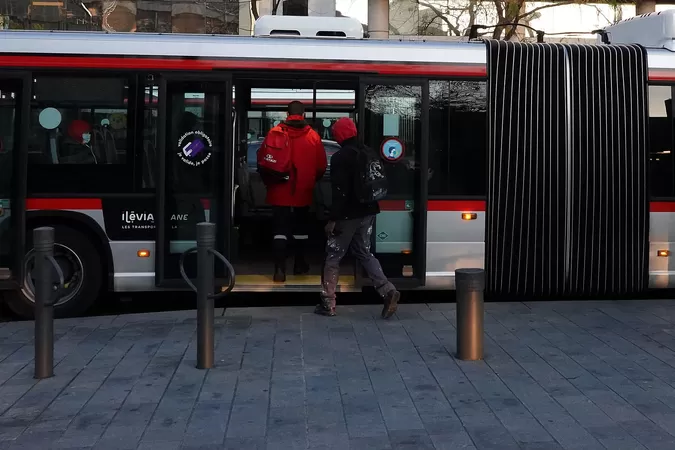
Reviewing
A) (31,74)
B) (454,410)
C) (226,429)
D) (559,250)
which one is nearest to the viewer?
(226,429)

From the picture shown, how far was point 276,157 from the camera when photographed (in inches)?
367

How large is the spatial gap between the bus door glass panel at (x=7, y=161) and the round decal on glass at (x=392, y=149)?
3.81m

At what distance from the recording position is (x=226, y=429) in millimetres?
5336

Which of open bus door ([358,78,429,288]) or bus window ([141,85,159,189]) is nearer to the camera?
bus window ([141,85,159,189])

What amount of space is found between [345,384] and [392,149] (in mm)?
3688

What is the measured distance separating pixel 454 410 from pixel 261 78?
475 cm

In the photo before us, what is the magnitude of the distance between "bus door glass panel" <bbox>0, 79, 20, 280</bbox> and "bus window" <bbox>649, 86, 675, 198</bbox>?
6.81 metres

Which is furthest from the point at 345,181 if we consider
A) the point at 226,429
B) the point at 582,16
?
the point at 582,16

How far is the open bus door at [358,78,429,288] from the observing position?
9.34 m

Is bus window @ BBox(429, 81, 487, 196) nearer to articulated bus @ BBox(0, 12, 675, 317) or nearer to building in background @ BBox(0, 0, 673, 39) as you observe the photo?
articulated bus @ BBox(0, 12, 675, 317)

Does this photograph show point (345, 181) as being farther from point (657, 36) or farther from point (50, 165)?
point (657, 36)

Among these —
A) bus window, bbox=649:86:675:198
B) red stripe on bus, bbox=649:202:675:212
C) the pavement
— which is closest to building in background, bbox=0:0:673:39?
bus window, bbox=649:86:675:198

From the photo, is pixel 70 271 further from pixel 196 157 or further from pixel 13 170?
pixel 196 157

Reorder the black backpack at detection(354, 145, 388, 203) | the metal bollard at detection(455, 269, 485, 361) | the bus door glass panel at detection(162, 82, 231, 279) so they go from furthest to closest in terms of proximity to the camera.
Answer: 1. the bus door glass panel at detection(162, 82, 231, 279)
2. the black backpack at detection(354, 145, 388, 203)
3. the metal bollard at detection(455, 269, 485, 361)
